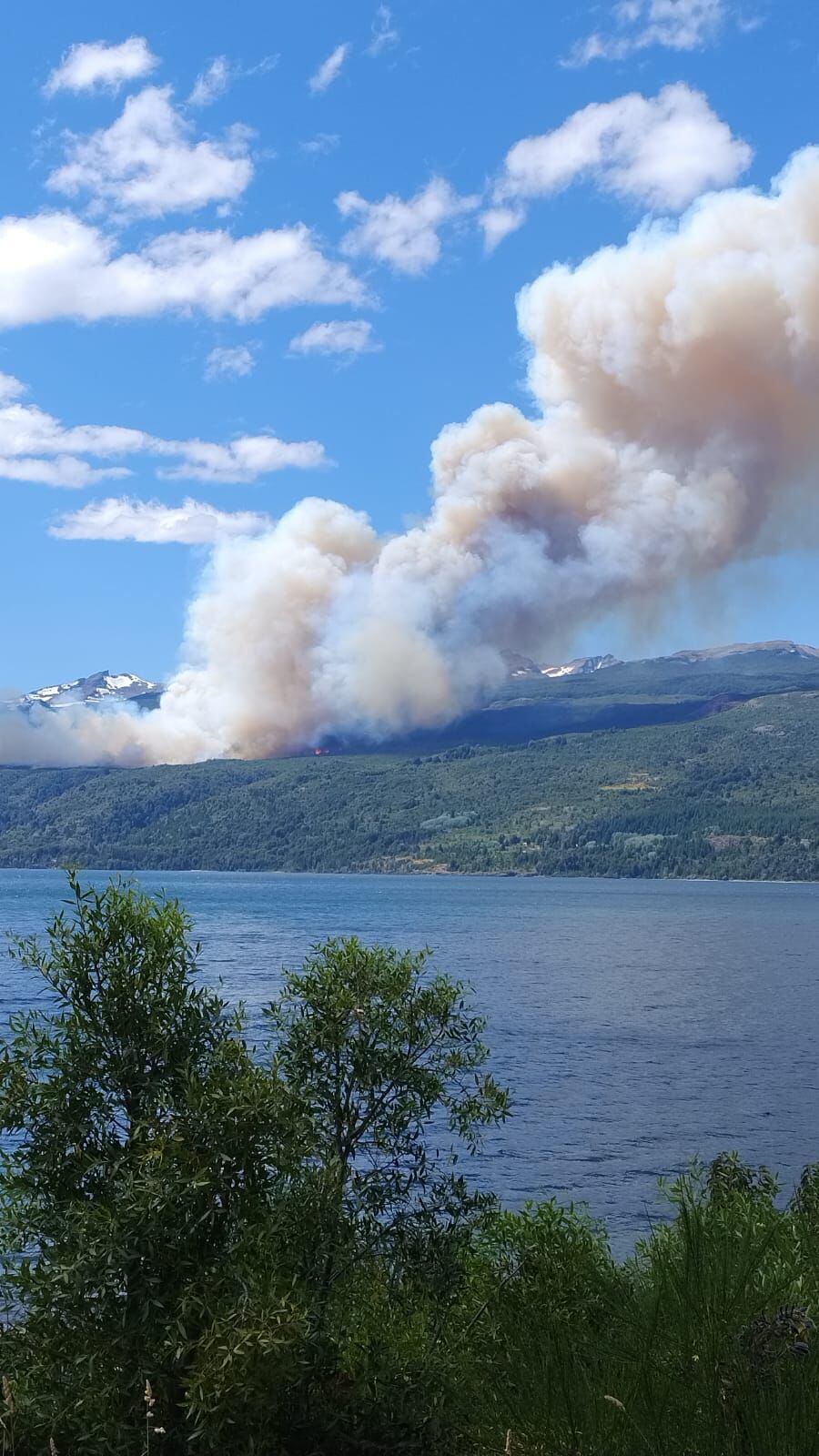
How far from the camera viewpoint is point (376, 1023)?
1561cm

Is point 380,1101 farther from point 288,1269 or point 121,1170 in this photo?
point 121,1170

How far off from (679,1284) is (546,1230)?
10164 mm

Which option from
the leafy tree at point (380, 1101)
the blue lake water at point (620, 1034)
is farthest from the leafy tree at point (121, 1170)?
the blue lake water at point (620, 1034)

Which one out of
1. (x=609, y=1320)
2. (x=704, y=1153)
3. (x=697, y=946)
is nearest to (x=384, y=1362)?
(x=609, y=1320)

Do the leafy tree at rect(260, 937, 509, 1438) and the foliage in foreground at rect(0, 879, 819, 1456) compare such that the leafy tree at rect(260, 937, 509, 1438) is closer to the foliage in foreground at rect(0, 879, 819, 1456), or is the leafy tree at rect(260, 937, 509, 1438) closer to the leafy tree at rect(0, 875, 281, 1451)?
the foliage in foreground at rect(0, 879, 819, 1456)

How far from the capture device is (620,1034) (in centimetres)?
8669

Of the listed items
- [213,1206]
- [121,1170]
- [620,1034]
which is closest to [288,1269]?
[213,1206]

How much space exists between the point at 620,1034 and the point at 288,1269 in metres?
76.2

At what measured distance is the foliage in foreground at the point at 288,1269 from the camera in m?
11.4

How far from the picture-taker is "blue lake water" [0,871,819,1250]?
49281mm

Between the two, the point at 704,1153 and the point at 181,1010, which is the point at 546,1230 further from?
the point at 704,1153

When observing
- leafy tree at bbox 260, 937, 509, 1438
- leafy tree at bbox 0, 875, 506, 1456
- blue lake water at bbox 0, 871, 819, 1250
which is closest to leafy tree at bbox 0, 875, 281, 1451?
leafy tree at bbox 0, 875, 506, 1456

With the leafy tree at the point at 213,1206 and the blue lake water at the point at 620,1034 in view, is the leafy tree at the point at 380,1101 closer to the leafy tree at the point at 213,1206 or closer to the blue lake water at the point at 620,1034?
the leafy tree at the point at 213,1206

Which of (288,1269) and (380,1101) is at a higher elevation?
(380,1101)
